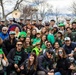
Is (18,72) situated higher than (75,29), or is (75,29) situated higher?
(75,29)

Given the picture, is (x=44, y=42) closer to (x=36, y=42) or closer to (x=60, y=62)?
(x=36, y=42)


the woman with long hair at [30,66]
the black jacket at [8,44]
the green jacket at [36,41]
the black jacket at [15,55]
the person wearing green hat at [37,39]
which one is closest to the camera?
the woman with long hair at [30,66]

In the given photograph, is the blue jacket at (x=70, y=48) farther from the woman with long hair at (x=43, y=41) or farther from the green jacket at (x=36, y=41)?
the green jacket at (x=36, y=41)

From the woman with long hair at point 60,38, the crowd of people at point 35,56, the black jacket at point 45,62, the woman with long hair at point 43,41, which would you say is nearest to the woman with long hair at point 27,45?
the crowd of people at point 35,56

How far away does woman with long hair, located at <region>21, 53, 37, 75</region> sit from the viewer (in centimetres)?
978

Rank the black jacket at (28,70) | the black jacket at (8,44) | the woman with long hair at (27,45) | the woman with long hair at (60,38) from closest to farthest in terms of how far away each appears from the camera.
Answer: the black jacket at (28,70)
the black jacket at (8,44)
the woman with long hair at (27,45)
the woman with long hair at (60,38)

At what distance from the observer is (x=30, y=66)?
9867mm

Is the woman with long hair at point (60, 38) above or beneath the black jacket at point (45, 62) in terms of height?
above

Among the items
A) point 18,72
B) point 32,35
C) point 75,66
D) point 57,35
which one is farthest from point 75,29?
point 18,72

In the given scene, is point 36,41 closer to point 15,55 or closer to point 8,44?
point 8,44

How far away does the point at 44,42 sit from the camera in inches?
446

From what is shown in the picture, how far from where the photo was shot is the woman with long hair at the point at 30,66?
9781 millimetres

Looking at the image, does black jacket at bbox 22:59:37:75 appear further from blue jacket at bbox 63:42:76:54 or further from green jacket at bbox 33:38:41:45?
blue jacket at bbox 63:42:76:54

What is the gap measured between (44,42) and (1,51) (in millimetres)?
1877
